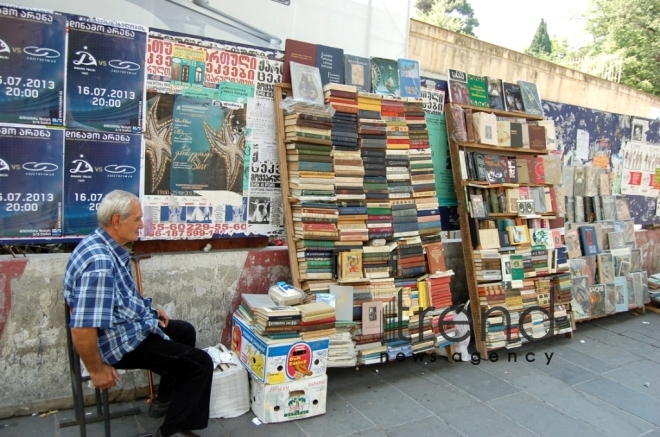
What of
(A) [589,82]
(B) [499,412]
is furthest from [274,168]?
(A) [589,82]

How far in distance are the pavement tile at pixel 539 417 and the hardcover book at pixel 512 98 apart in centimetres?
280

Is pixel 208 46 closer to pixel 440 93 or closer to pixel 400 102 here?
pixel 400 102

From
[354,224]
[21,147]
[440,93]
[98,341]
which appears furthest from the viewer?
[440,93]

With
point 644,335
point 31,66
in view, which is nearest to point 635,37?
point 644,335

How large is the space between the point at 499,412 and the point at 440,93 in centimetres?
284

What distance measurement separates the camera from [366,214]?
3.88 meters

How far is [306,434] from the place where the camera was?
299 cm

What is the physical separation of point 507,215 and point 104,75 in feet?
11.9

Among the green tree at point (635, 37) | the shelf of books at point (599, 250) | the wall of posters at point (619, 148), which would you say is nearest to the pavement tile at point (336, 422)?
the shelf of books at point (599, 250)

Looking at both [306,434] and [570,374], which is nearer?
[306,434]

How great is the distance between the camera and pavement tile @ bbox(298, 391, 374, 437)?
304cm

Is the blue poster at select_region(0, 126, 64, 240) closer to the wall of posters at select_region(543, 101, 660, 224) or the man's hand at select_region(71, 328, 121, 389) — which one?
the man's hand at select_region(71, 328, 121, 389)

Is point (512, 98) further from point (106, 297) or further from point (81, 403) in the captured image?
point (81, 403)

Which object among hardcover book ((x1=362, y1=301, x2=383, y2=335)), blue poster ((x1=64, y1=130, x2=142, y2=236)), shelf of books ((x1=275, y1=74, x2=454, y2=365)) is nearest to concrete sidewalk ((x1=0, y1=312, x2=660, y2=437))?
shelf of books ((x1=275, y1=74, x2=454, y2=365))
